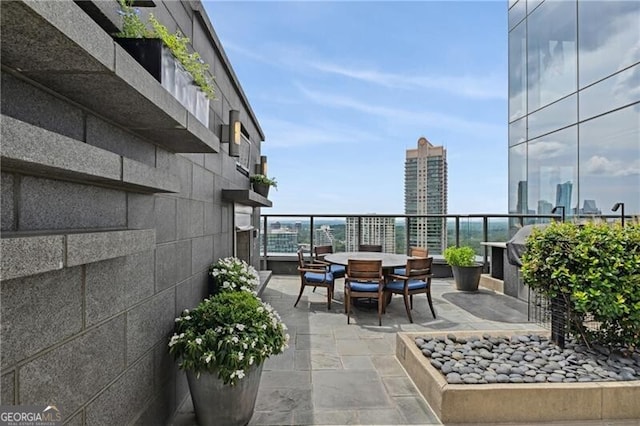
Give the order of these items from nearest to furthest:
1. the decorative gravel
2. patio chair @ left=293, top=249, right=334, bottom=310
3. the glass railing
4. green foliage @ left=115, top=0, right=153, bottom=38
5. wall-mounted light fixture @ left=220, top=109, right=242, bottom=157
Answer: green foliage @ left=115, top=0, right=153, bottom=38, the decorative gravel, wall-mounted light fixture @ left=220, top=109, right=242, bottom=157, patio chair @ left=293, top=249, right=334, bottom=310, the glass railing

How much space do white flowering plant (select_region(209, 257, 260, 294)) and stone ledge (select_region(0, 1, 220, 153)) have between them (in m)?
1.68

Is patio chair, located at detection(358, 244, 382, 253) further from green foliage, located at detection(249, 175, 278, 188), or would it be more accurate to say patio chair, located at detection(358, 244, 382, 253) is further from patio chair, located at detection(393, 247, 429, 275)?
green foliage, located at detection(249, 175, 278, 188)

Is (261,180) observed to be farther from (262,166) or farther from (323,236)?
(323,236)

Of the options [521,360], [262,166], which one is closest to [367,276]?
[521,360]

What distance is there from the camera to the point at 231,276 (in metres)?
3.09

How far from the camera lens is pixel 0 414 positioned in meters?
0.99

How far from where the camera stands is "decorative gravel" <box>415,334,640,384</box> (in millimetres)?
2279

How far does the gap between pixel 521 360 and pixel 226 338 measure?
2.16 m

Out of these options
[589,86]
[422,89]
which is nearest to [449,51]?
[422,89]

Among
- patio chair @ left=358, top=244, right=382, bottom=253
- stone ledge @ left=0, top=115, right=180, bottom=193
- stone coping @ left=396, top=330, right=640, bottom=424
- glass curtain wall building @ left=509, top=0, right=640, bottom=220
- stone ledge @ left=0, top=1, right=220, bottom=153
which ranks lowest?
stone coping @ left=396, top=330, right=640, bottom=424

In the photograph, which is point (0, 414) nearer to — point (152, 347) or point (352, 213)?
point (152, 347)

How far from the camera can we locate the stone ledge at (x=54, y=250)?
2.70 feet

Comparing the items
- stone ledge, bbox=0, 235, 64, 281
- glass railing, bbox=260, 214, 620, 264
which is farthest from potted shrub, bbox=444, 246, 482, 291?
stone ledge, bbox=0, 235, 64, 281

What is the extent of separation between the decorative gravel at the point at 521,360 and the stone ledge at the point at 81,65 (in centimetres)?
230
